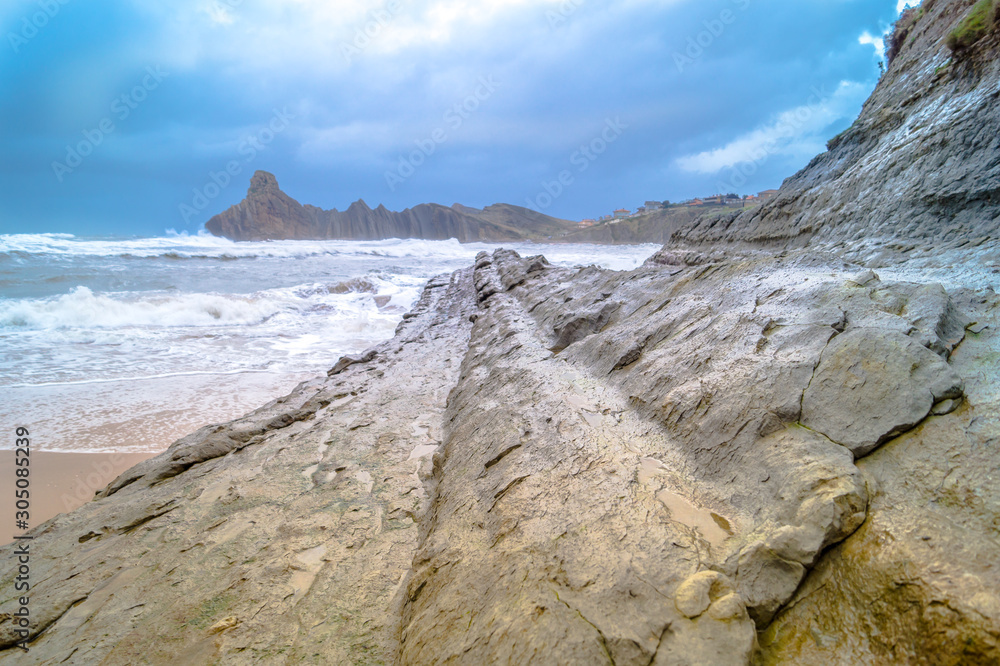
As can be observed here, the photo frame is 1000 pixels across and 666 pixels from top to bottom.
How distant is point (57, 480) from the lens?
375 centimetres

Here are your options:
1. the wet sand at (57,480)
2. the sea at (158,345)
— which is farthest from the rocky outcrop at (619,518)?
the sea at (158,345)

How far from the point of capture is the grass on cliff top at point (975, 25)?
423cm

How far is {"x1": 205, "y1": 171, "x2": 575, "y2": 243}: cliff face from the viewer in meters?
76.1

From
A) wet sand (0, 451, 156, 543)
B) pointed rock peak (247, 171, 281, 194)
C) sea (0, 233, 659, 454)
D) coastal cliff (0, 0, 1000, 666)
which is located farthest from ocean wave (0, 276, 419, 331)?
pointed rock peak (247, 171, 281, 194)

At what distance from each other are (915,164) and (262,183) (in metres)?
91.7

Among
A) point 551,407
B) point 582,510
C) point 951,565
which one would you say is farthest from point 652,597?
point 551,407

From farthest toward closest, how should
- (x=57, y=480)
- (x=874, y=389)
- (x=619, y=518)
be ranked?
(x=57, y=480)
(x=874, y=389)
(x=619, y=518)

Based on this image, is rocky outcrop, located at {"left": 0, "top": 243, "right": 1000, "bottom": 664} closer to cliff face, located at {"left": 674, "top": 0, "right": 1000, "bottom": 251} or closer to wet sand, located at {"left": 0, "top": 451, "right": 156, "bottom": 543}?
wet sand, located at {"left": 0, "top": 451, "right": 156, "bottom": 543}

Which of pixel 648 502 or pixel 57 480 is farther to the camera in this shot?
pixel 57 480

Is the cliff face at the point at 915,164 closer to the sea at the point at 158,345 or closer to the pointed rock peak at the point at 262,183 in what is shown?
the sea at the point at 158,345

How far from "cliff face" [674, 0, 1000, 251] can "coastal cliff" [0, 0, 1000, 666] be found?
39 millimetres

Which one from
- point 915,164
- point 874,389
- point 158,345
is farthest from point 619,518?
point 158,345

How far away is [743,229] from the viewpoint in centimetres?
680

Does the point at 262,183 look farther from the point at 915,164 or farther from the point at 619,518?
the point at 619,518
